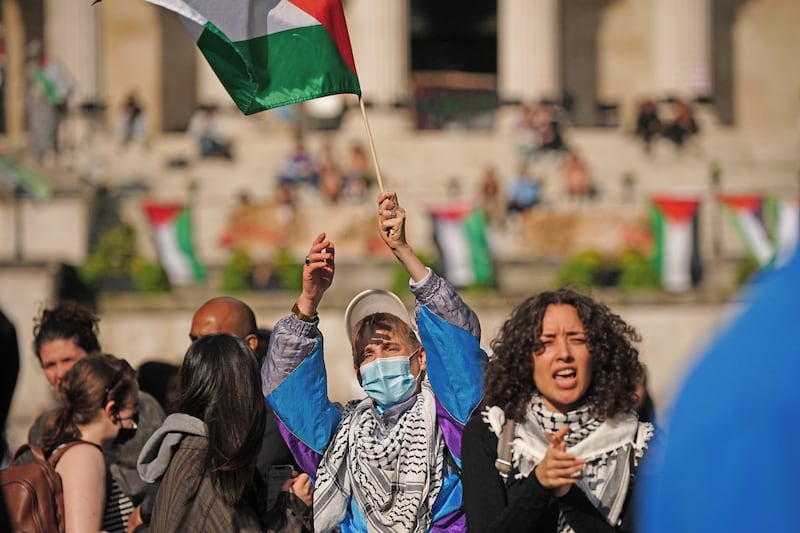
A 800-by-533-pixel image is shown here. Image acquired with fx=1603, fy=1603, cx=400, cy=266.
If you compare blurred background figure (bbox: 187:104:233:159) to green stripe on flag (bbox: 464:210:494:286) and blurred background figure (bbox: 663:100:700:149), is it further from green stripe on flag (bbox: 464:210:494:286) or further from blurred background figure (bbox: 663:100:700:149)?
green stripe on flag (bbox: 464:210:494:286)

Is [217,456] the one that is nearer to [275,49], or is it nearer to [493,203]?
[275,49]

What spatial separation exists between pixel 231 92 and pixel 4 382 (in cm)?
290

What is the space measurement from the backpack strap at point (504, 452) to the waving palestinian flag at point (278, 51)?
1.96m

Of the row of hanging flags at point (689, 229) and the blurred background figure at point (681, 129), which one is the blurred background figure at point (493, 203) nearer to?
the row of hanging flags at point (689, 229)

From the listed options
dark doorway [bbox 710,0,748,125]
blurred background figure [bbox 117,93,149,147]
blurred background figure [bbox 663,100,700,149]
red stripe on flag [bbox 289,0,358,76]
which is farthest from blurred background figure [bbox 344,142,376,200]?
red stripe on flag [bbox 289,0,358,76]

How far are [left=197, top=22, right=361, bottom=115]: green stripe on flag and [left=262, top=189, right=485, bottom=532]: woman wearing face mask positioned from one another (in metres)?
1.03

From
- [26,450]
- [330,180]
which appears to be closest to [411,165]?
[330,180]

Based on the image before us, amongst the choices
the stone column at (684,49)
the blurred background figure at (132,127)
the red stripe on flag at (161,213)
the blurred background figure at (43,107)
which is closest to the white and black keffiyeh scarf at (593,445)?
the red stripe on flag at (161,213)

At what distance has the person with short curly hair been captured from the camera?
402 cm

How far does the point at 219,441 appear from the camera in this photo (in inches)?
182

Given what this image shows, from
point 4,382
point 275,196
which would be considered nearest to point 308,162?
point 275,196

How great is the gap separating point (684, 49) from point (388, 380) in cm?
3438

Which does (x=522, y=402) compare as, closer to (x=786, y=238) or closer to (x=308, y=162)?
(x=786, y=238)

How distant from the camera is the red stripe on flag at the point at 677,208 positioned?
75.6ft
